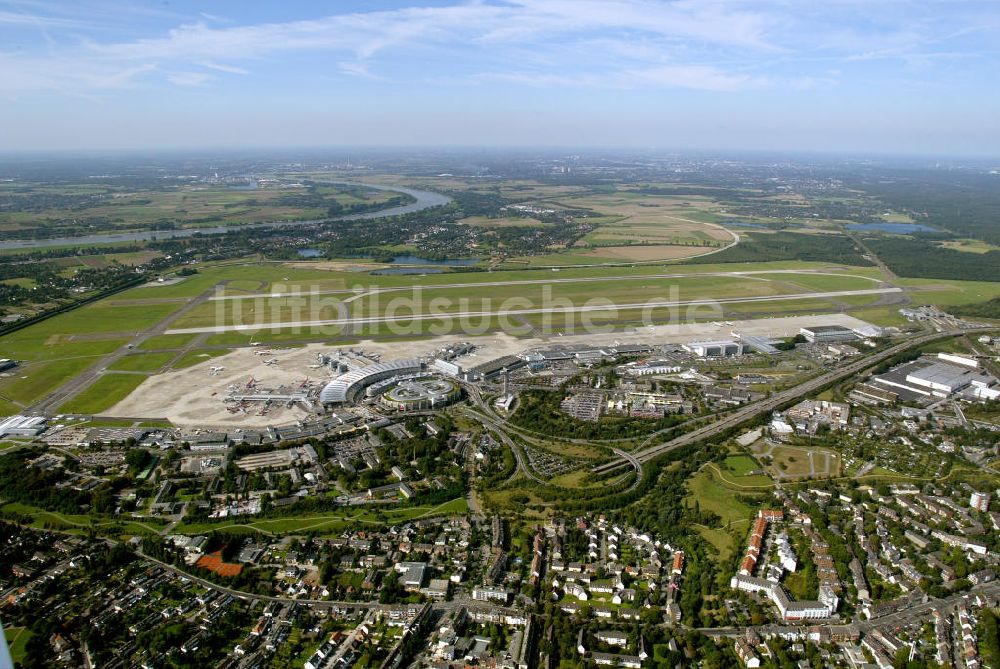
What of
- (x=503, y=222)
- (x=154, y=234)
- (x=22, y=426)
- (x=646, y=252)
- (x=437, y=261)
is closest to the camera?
(x=22, y=426)

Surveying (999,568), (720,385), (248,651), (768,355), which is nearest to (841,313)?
(768,355)

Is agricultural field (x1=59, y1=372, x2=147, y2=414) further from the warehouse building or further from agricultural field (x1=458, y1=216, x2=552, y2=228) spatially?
agricultural field (x1=458, y1=216, x2=552, y2=228)

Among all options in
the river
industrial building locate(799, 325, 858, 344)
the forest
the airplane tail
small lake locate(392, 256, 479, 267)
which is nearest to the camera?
the airplane tail

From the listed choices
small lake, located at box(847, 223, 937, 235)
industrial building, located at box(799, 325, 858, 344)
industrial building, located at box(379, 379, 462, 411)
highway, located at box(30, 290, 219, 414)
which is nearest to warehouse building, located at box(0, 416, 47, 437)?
highway, located at box(30, 290, 219, 414)

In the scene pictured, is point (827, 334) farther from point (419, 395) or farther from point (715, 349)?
point (419, 395)

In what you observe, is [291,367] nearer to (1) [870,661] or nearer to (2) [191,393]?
(2) [191,393]

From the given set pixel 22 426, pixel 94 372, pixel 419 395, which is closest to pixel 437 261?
pixel 94 372
